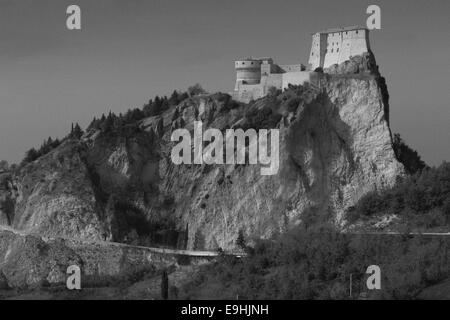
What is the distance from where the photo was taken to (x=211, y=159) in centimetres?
7625

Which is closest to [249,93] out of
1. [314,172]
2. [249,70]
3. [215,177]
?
[249,70]

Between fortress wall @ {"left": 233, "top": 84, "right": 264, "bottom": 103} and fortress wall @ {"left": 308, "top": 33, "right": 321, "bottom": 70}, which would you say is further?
fortress wall @ {"left": 233, "top": 84, "right": 264, "bottom": 103}

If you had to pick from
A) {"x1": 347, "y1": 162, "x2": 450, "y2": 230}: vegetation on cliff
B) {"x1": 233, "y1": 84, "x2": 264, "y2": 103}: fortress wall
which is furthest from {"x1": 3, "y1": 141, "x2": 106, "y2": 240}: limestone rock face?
{"x1": 347, "y1": 162, "x2": 450, "y2": 230}: vegetation on cliff

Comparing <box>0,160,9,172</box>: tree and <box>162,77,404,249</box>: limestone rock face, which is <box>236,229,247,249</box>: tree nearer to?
<box>162,77,404,249</box>: limestone rock face

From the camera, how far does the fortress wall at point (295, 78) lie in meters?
75.5

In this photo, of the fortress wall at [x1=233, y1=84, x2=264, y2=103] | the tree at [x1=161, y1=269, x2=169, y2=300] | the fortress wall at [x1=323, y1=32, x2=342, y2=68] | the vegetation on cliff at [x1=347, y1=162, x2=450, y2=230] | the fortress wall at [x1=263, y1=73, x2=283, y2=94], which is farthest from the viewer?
the fortress wall at [x1=233, y1=84, x2=264, y2=103]

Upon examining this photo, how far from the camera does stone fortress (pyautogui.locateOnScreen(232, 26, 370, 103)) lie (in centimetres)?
7569


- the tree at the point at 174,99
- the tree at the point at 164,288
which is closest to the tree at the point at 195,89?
the tree at the point at 174,99

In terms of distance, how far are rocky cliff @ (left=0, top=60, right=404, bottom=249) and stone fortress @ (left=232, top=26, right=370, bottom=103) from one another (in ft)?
3.49

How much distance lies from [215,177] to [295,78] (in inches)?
269

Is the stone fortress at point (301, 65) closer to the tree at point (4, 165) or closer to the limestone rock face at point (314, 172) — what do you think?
the limestone rock face at point (314, 172)
